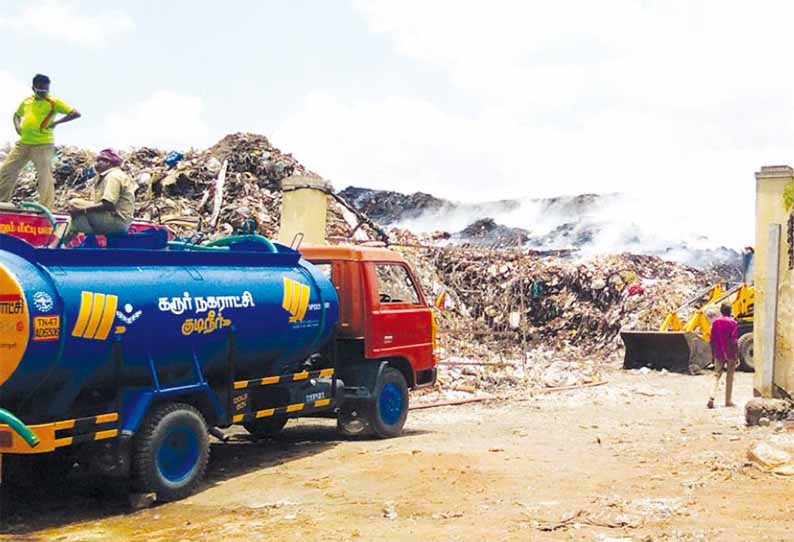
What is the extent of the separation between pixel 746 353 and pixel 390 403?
37.1 ft

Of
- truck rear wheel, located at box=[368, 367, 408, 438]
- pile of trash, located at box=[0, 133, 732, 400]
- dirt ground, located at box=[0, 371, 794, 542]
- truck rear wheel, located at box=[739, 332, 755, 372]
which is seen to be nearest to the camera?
dirt ground, located at box=[0, 371, 794, 542]

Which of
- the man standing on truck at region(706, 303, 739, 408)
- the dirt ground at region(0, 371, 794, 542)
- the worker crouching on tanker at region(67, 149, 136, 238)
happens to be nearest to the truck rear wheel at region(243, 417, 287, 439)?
the dirt ground at region(0, 371, 794, 542)

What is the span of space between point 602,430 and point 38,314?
761cm

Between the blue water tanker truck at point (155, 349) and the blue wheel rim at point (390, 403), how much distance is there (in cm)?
79

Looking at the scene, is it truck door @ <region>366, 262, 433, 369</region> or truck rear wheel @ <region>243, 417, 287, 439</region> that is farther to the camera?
truck rear wheel @ <region>243, 417, 287, 439</region>

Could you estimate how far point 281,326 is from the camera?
9570mm

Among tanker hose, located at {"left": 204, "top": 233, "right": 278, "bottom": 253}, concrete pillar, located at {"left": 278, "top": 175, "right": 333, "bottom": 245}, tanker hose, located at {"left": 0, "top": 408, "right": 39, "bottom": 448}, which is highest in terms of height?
concrete pillar, located at {"left": 278, "top": 175, "right": 333, "bottom": 245}

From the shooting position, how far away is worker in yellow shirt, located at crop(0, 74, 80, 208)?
10.6 metres

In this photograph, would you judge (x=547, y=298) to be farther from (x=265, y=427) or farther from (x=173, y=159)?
(x=265, y=427)

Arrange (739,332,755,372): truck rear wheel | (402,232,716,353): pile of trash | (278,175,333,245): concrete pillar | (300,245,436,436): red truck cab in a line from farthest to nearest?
(402,232,716,353): pile of trash → (739,332,755,372): truck rear wheel → (278,175,333,245): concrete pillar → (300,245,436,436): red truck cab

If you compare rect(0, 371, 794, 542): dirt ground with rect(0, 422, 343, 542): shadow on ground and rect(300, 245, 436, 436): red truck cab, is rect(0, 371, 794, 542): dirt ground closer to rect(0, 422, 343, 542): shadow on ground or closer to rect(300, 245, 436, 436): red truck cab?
rect(0, 422, 343, 542): shadow on ground

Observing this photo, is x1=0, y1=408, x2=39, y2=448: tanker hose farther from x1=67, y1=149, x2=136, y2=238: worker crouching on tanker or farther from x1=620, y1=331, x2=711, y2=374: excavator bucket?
x1=620, y1=331, x2=711, y2=374: excavator bucket

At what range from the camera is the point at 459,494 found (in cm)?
798

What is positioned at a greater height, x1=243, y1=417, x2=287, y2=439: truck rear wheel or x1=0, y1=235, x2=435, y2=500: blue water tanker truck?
x1=0, y1=235, x2=435, y2=500: blue water tanker truck
